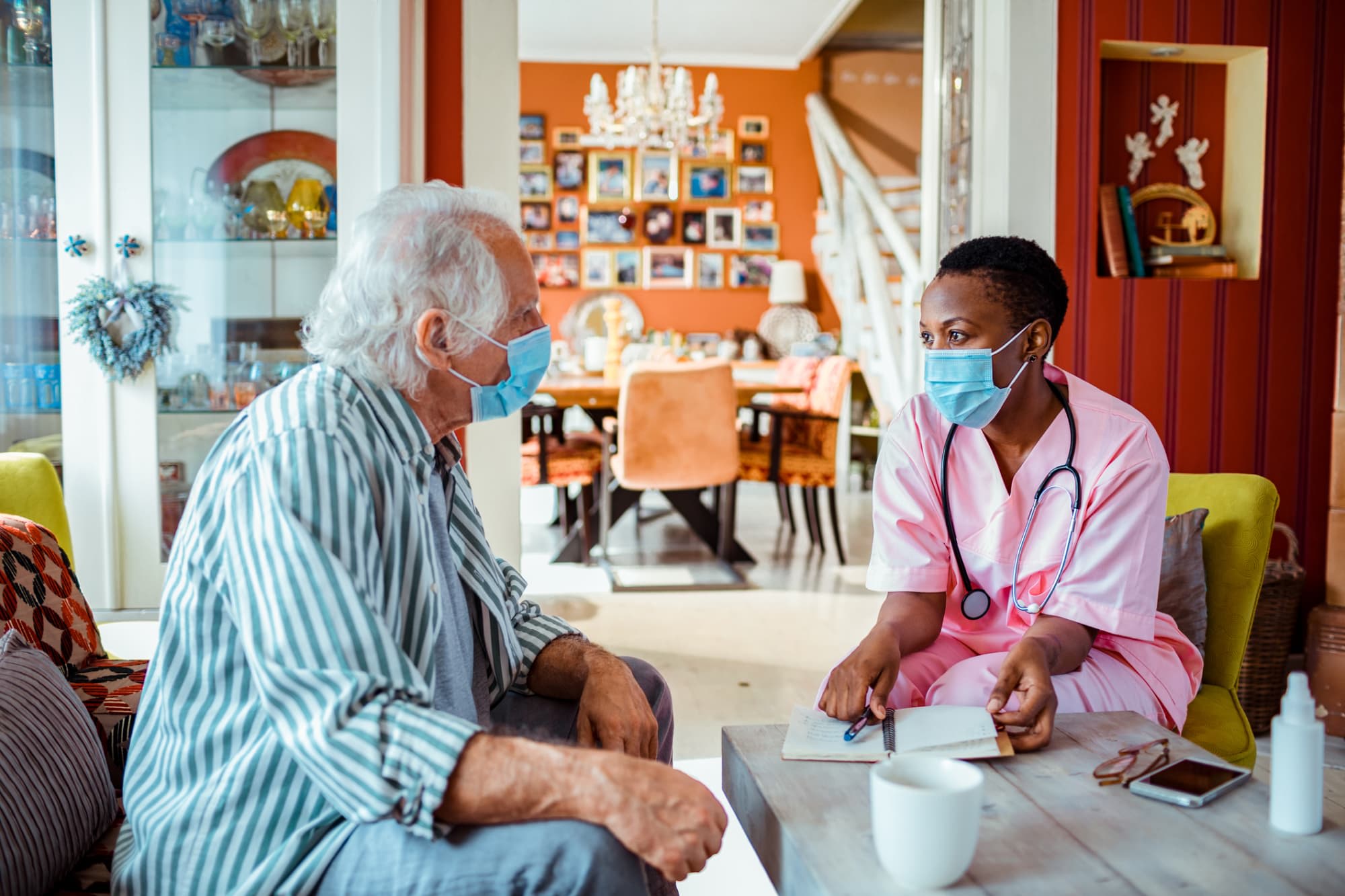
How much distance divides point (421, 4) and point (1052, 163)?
181cm

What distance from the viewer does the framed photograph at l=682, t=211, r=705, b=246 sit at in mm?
8133

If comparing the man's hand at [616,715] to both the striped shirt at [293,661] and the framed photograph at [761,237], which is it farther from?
the framed photograph at [761,237]

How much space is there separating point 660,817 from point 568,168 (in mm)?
7535

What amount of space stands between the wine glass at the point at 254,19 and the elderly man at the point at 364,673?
2.23 metres

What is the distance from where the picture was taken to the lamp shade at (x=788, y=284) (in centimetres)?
781

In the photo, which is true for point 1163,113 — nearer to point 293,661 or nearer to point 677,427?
point 677,427

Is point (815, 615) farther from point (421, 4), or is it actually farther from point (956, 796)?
point (956, 796)

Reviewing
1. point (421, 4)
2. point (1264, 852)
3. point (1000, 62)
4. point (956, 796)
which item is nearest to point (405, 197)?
point (956, 796)

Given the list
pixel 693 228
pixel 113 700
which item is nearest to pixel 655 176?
pixel 693 228

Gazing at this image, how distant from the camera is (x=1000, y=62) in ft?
10.0

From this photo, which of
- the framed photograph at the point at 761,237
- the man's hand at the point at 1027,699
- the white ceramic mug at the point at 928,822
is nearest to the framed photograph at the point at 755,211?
the framed photograph at the point at 761,237

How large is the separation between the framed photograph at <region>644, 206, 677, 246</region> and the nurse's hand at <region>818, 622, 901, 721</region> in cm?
685

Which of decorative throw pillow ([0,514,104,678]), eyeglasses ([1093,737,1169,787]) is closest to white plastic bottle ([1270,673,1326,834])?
eyeglasses ([1093,737,1169,787])

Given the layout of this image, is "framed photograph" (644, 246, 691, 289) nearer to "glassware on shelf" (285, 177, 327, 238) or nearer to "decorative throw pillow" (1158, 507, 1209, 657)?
"glassware on shelf" (285, 177, 327, 238)
